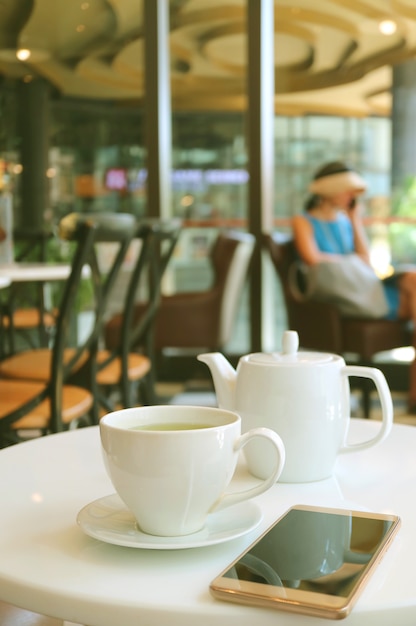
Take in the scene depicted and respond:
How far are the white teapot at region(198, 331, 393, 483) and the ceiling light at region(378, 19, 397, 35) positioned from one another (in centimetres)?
426

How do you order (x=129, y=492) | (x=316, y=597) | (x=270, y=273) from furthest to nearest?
(x=270, y=273)
(x=129, y=492)
(x=316, y=597)

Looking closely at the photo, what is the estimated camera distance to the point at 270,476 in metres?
0.73

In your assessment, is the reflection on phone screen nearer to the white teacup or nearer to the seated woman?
the white teacup

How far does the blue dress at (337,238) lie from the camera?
412cm

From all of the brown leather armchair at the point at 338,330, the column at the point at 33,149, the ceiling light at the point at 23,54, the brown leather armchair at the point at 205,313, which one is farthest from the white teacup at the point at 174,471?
the ceiling light at the point at 23,54

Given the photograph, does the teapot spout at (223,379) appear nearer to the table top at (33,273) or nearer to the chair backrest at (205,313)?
the table top at (33,273)

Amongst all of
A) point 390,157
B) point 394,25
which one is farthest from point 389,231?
point 394,25

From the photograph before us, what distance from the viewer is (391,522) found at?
73cm

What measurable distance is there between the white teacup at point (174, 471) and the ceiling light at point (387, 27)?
4.46m

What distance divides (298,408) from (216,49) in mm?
4527

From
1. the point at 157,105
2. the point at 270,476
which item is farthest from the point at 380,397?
the point at 157,105

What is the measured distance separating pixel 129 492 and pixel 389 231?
4.42 metres

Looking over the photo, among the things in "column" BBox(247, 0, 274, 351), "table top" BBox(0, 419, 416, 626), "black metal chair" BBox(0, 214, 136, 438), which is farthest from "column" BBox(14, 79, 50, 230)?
"table top" BBox(0, 419, 416, 626)

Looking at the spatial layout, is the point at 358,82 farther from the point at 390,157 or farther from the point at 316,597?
the point at 316,597
